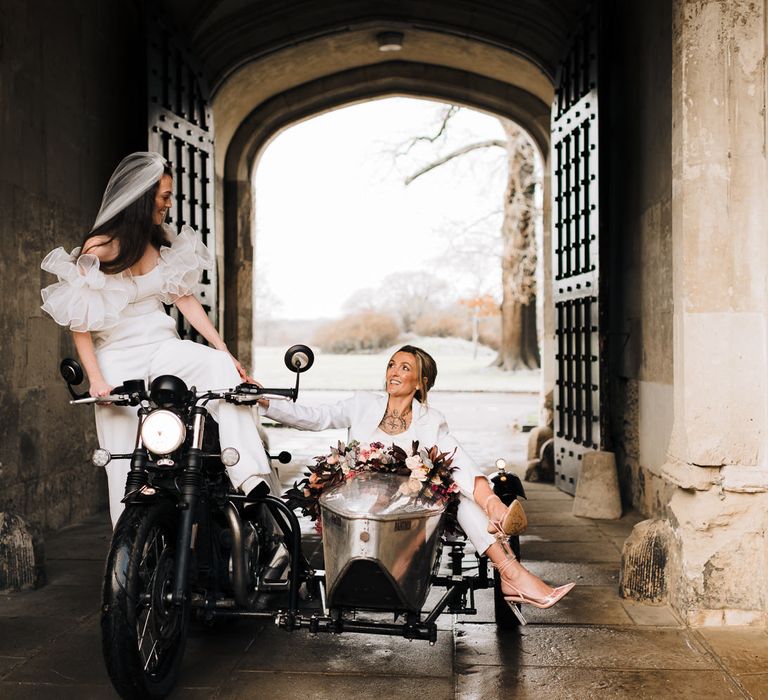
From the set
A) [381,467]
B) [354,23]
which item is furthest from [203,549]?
[354,23]

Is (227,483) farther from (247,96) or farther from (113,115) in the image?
(247,96)

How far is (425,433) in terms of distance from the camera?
3598 millimetres

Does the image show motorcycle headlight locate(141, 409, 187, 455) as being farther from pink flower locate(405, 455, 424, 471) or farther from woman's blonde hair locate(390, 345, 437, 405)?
woman's blonde hair locate(390, 345, 437, 405)

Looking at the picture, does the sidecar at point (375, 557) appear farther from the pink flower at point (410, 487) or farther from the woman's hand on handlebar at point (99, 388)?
the woman's hand on handlebar at point (99, 388)

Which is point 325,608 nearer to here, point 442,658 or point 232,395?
point 442,658

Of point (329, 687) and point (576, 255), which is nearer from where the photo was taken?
point (329, 687)

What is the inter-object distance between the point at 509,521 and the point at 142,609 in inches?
52.2

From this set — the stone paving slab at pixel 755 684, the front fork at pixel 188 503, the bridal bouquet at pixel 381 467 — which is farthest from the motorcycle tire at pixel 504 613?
the front fork at pixel 188 503

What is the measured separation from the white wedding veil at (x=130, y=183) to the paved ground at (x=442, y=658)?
1743 millimetres

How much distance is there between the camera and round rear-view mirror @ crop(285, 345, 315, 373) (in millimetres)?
3144

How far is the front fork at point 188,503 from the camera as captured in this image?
296 cm

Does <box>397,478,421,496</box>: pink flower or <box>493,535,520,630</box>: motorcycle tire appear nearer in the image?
<box>397,478,421,496</box>: pink flower

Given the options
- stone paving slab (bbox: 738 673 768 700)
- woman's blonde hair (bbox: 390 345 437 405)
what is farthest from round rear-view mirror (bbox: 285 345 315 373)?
stone paving slab (bbox: 738 673 768 700)

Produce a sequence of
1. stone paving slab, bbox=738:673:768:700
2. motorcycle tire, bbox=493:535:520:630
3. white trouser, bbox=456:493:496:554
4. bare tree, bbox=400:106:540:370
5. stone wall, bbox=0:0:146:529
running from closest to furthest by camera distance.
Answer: stone paving slab, bbox=738:673:768:700 → white trouser, bbox=456:493:496:554 → motorcycle tire, bbox=493:535:520:630 → stone wall, bbox=0:0:146:529 → bare tree, bbox=400:106:540:370
